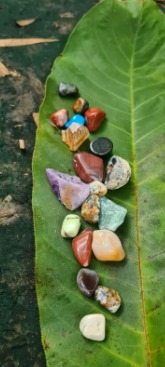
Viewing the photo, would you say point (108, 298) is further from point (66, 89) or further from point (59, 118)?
point (66, 89)

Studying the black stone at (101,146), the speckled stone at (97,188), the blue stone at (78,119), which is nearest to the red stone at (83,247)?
the speckled stone at (97,188)

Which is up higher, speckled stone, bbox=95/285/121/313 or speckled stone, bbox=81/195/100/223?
speckled stone, bbox=81/195/100/223

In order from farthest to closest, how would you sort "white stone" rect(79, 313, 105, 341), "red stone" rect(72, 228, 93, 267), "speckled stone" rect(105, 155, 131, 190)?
1. "speckled stone" rect(105, 155, 131, 190)
2. "red stone" rect(72, 228, 93, 267)
3. "white stone" rect(79, 313, 105, 341)

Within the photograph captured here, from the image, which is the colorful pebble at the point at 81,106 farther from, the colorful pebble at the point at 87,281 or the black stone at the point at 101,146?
the colorful pebble at the point at 87,281

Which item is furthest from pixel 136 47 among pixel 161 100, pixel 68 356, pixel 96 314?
pixel 68 356

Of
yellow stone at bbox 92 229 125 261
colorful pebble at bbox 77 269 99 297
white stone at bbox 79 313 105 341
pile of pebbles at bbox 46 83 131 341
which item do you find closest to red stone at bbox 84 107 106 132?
pile of pebbles at bbox 46 83 131 341

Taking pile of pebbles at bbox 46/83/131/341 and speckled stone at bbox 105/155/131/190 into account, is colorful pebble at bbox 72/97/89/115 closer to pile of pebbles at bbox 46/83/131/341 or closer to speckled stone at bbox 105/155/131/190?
pile of pebbles at bbox 46/83/131/341
